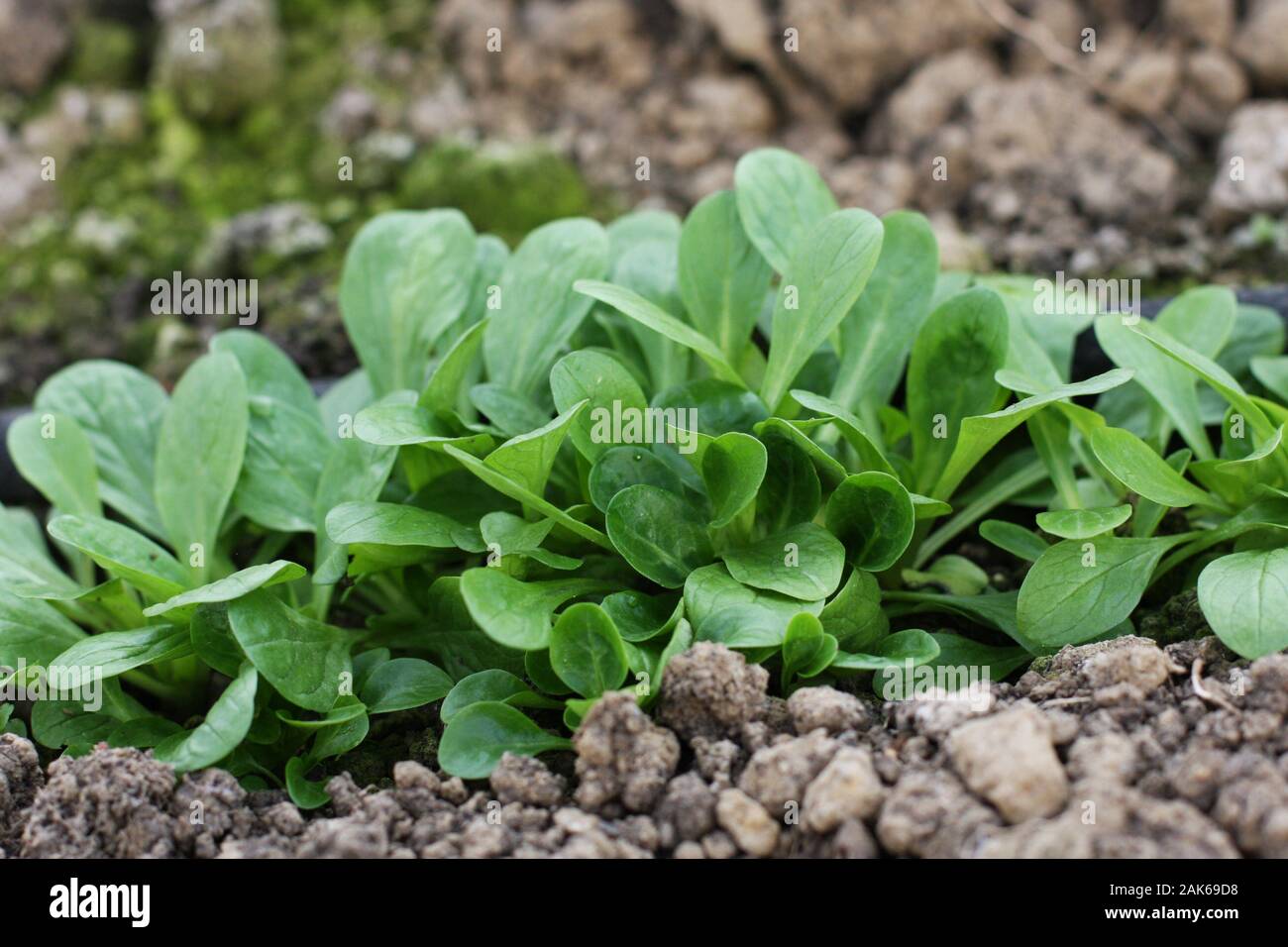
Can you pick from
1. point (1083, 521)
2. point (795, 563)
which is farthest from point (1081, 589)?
point (795, 563)

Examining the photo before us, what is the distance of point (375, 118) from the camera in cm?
255

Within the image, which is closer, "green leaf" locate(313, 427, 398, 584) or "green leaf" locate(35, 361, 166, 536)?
"green leaf" locate(313, 427, 398, 584)

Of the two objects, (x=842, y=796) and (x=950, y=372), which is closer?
(x=842, y=796)

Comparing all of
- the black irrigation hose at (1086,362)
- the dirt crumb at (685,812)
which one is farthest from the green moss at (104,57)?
the dirt crumb at (685,812)

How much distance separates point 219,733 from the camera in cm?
112

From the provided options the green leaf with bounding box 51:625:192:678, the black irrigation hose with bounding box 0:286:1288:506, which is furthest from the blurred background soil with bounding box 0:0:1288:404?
the green leaf with bounding box 51:625:192:678

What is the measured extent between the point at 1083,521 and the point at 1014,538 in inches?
5.4

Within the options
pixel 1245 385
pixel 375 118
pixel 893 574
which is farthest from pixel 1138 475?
pixel 375 118

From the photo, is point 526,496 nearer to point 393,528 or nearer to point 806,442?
point 393,528

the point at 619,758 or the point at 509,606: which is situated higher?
the point at 509,606

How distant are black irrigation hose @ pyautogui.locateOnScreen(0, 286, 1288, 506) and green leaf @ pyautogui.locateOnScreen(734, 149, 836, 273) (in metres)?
0.47

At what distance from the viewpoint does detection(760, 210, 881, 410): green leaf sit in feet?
4.29

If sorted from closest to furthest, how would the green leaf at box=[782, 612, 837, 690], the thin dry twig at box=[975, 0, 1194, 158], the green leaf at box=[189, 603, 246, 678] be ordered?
the green leaf at box=[782, 612, 837, 690] < the green leaf at box=[189, 603, 246, 678] < the thin dry twig at box=[975, 0, 1194, 158]

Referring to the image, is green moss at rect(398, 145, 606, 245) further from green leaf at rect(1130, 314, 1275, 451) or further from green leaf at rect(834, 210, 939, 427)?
green leaf at rect(1130, 314, 1275, 451)
